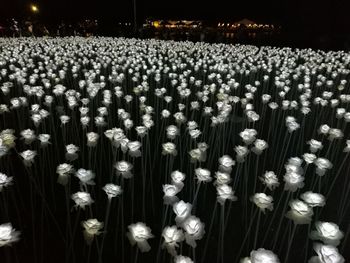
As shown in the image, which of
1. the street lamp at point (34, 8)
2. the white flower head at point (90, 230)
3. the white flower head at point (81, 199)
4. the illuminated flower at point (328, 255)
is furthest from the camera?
the street lamp at point (34, 8)

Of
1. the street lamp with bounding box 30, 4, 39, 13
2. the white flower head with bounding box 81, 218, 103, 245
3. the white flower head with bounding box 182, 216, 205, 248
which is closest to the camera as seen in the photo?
the white flower head with bounding box 182, 216, 205, 248

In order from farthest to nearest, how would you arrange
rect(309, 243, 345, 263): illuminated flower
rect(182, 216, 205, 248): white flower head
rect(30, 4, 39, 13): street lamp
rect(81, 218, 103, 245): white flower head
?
rect(30, 4, 39, 13): street lamp
rect(81, 218, 103, 245): white flower head
rect(182, 216, 205, 248): white flower head
rect(309, 243, 345, 263): illuminated flower

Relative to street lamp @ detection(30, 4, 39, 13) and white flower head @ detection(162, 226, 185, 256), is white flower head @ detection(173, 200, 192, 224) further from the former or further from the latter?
street lamp @ detection(30, 4, 39, 13)

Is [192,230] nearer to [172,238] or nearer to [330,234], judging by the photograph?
[172,238]

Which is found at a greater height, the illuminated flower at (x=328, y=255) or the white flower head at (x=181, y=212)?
the white flower head at (x=181, y=212)

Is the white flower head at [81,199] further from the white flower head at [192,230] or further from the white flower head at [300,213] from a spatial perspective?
the white flower head at [300,213]

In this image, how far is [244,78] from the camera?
7824 mm

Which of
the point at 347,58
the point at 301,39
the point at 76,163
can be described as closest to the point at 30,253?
the point at 76,163

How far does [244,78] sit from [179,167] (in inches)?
186

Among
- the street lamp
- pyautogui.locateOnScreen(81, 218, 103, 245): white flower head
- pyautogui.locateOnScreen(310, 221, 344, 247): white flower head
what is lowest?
pyautogui.locateOnScreen(81, 218, 103, 245): white flower head

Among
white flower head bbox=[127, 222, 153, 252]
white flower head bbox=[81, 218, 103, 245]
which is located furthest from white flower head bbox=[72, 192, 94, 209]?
white flower head bbox=[127, 222, 153, 252]

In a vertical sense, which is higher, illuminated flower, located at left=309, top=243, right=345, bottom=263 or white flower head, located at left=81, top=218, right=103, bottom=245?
illuminated flower, located at left=309, top=243, right=345, bottom=263

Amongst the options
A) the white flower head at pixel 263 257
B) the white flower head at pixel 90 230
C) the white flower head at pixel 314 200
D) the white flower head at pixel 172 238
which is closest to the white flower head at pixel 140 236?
the white flower head at pixel 172 238

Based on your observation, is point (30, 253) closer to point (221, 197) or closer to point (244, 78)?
point (221, 197)
